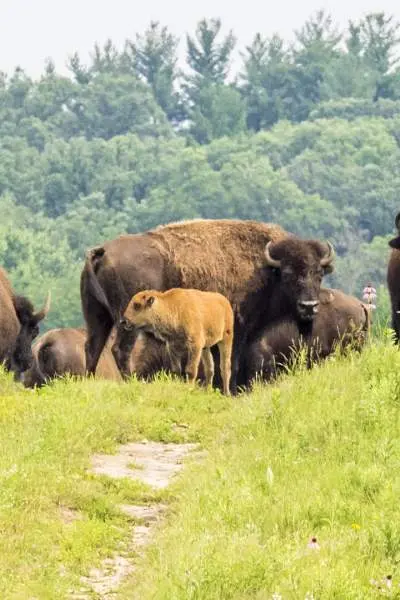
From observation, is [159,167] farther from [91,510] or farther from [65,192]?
[91,510]

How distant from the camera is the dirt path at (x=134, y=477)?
28.1 feet

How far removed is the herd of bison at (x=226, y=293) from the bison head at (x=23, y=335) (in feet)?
1.71

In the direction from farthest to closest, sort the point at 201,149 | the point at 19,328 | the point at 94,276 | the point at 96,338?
the point at 201,149, the point at 19,328, the point at 96,338, the point at 94,276

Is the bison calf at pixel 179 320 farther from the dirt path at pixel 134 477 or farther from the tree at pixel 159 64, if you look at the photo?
the tree at pixel 159 64

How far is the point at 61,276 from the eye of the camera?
11019cm

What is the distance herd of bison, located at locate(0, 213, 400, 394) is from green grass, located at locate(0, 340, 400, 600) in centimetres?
497

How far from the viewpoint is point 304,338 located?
20.0 metres

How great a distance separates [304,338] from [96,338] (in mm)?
2451

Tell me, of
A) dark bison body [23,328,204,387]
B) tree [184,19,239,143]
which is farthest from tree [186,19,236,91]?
dark bison body [23,328,204,387]

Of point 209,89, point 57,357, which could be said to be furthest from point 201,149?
point 57,357

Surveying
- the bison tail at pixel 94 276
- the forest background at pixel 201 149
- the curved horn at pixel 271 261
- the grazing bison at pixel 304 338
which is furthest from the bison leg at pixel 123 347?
the forest background at pixel 201 149

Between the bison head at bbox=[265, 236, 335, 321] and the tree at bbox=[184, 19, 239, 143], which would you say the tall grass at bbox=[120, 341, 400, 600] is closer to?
the bison head at bbox=[265, 236, 335, 321]

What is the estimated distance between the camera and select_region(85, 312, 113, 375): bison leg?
18984 millimetres

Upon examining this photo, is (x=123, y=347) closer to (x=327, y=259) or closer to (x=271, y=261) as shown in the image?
(x=271, y=261)
